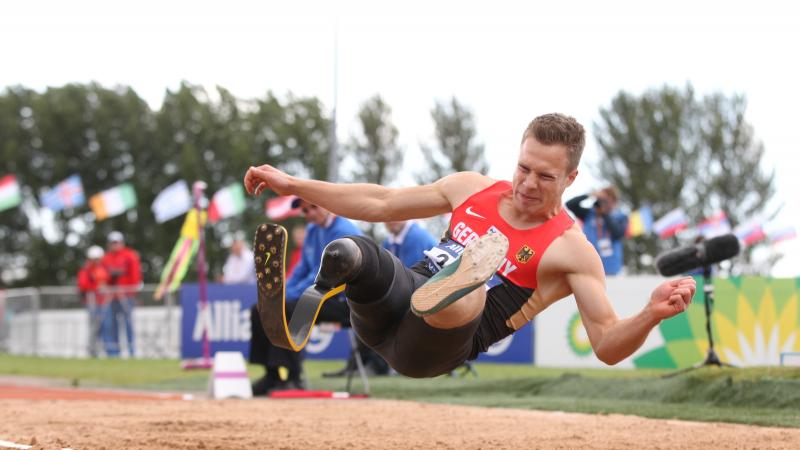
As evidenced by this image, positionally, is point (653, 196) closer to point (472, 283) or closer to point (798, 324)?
point (798, 324)

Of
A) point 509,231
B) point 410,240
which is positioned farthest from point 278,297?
point 410,240

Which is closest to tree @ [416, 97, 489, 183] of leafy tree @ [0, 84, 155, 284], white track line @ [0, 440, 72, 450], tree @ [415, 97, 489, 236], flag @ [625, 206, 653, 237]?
tree @ [415, 97, 489, 236]

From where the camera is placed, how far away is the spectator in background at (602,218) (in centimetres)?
1316

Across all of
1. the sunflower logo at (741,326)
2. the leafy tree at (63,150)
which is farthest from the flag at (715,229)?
the leafy tree at (63,150)

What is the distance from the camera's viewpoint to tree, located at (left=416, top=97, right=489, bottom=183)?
49750mm

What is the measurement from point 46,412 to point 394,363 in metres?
4.33

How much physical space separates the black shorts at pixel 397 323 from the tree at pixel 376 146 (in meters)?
44.7

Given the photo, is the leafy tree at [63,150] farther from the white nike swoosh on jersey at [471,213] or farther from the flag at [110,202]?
the white nike swoosh on jersey at [471,213]

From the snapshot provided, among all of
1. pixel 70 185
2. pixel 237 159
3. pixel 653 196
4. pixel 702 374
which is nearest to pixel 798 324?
pixel 702 374

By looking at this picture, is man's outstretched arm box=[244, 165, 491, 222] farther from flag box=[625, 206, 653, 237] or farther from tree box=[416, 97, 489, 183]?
tree box=[416, 97, 489, 183]

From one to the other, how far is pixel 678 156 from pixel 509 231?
4470cm

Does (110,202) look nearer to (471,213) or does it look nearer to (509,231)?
(471,213)

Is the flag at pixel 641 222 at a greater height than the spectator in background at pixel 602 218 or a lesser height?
greater

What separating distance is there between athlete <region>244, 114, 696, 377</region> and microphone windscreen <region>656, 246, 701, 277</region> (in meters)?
5.26
